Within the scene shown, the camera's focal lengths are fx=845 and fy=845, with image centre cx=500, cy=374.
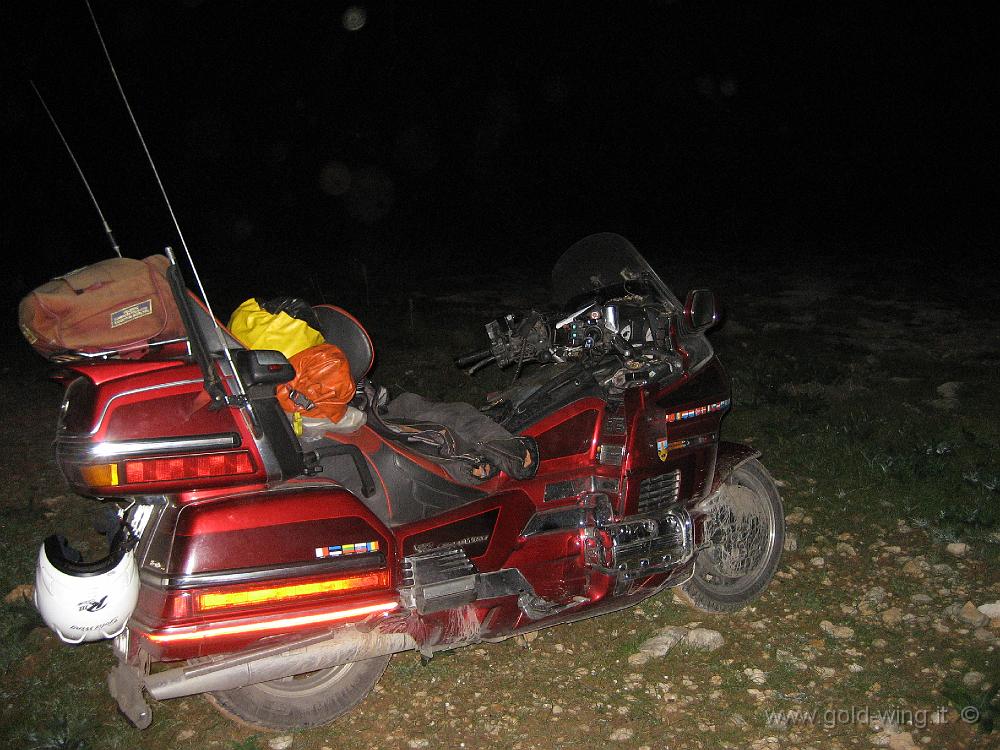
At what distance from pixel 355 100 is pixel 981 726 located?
28.9m

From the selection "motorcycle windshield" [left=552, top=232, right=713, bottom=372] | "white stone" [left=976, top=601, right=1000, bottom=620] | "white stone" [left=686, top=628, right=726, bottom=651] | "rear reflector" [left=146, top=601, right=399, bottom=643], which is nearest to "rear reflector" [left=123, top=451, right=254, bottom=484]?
"rear reflector" [left=146, top=601, right=399, bottom=643]

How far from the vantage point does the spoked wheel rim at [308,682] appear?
3.37 m

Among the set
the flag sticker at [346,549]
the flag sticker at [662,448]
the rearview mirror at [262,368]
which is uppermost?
the rearview mirror at [262,368]

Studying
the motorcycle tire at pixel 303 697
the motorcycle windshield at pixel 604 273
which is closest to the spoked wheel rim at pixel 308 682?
the motorcycle tire at pixel 303 697

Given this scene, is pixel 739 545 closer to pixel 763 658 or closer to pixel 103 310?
pixel 763 658

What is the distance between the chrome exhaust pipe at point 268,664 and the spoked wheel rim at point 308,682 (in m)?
0.38

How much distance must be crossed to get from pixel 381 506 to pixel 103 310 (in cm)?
125

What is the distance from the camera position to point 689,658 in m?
4.02

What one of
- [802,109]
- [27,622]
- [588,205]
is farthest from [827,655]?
[802,109]

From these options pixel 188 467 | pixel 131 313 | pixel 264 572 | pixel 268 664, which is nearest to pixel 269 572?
pixel 264 572

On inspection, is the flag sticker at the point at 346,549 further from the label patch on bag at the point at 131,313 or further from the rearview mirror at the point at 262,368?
the label patch on bag at the point at 131,313

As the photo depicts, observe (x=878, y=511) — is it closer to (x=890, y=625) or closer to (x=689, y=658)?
(x=890, y=625)

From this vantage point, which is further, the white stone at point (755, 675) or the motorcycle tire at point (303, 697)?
the white stone at point (755, 675)

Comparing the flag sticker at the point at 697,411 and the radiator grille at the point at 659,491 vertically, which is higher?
the flag sticker at the point at 697,411
